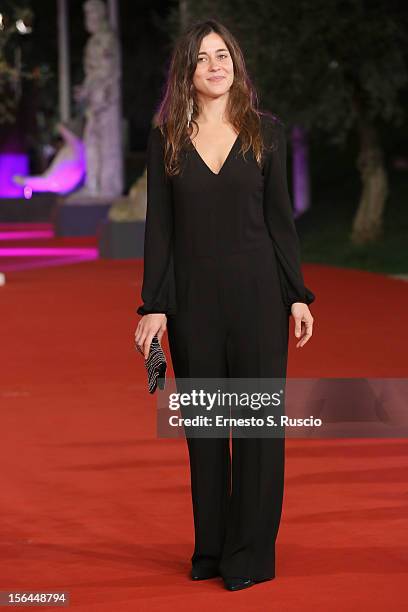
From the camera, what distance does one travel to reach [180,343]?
5.82 m

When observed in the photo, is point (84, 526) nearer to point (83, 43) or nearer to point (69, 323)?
point (69, 323)

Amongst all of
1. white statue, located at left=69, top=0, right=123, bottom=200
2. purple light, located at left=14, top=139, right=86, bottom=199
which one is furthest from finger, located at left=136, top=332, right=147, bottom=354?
purple light, located at left=14, top=139, right=86, bottom=199

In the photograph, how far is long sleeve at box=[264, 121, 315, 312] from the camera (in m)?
5.76

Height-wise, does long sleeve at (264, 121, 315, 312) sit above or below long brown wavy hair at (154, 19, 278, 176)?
below

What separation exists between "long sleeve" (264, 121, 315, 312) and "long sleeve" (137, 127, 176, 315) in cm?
36

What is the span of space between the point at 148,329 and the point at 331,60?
24637 mm

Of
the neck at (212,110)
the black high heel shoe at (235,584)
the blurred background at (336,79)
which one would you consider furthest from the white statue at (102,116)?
the black high heel shoe at (235,584)

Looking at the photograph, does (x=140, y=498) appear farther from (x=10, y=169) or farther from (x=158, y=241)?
(x=10, y=169)

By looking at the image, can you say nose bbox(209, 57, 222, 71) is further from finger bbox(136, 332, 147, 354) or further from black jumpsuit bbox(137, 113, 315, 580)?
finger bbox(136, 332, 147, 354)

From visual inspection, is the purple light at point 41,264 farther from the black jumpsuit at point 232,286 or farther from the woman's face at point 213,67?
the woman's face at point 213,67

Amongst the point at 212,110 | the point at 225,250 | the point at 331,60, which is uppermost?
the point at 212,110

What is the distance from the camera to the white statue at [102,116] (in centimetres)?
4009

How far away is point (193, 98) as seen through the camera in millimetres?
5773

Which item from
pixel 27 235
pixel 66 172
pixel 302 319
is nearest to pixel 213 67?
pixel 302 319
